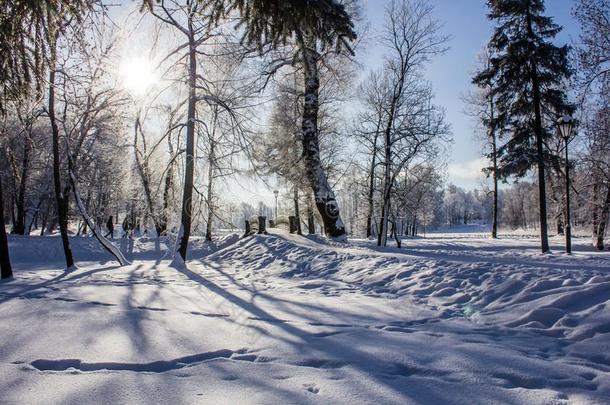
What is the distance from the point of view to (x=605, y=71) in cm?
1127

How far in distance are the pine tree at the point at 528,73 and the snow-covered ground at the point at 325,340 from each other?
10785 millimetres

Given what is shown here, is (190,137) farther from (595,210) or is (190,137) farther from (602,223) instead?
(595,210)

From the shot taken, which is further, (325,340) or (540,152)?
(540,152)

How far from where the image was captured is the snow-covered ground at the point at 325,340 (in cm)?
285

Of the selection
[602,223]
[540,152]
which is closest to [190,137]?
[540,152]

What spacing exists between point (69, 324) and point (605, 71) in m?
13.5

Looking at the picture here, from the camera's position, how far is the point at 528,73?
1577 centimetres

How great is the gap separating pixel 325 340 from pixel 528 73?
1553 cm

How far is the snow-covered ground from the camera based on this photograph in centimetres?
285

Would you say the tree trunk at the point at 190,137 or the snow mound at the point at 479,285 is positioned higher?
the tree trunk at the point at 190,137

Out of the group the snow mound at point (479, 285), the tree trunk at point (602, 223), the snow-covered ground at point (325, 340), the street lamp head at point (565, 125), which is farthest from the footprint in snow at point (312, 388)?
the tree trunk at point (602, 223)

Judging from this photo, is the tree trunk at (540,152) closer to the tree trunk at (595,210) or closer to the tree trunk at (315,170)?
the tree trunk at (595,210)

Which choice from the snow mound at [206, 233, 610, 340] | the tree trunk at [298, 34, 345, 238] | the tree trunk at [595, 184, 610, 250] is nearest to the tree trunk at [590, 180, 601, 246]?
the tree trunk at [595, 184, 610, 250]

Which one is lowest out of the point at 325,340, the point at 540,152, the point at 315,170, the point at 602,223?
the point at 325,340
